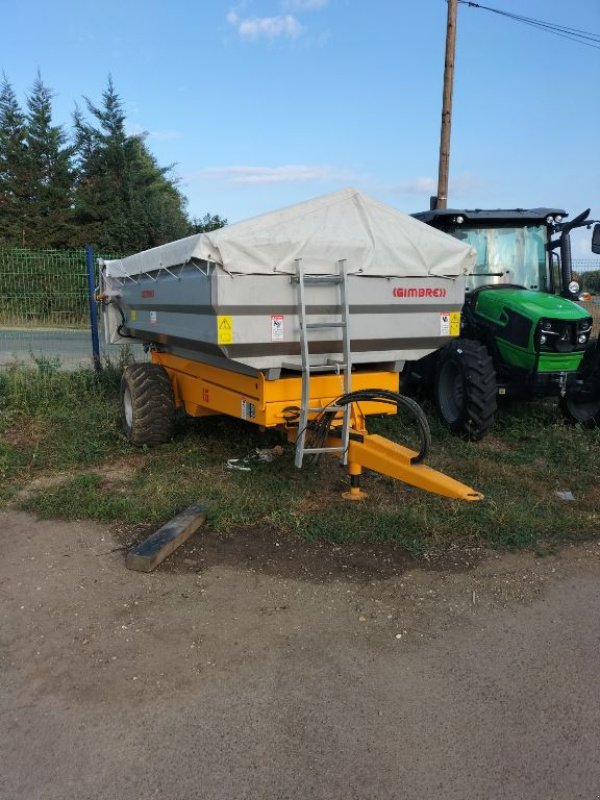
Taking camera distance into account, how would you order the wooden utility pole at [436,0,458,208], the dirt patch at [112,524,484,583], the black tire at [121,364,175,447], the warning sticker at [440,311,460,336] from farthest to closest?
the wooden utility pole at [436,0,458,208], the black tire at [121,364,175,447], the warning sticker at [440,311,460,336], the dirt patch at [112,524,484,583]

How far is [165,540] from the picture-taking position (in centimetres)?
431

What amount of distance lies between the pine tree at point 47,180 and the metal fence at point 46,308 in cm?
2055

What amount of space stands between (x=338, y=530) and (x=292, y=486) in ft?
2.94

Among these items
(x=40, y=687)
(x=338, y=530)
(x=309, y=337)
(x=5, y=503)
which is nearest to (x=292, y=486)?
(x=338, y=530)

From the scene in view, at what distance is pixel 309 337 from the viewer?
4879 mm

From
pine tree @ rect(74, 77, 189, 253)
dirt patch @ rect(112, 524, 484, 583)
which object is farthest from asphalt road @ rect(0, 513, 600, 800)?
pine tree @ rect(74, 77, 189, 253)

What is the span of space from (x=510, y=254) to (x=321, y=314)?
3.98 metres

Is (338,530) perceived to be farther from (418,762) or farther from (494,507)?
(418,762)

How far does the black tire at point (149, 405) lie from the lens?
6.37m

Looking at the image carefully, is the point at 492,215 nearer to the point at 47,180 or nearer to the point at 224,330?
the point at 224,330

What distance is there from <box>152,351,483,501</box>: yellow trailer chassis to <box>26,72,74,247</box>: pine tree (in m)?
25.4

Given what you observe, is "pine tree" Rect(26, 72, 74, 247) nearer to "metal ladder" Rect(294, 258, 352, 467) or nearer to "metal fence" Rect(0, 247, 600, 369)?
"metal fence" Rect(0, 247, 600, 369)

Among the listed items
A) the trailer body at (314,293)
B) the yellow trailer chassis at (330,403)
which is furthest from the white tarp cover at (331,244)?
the yellow trailer chassis at (330,403)

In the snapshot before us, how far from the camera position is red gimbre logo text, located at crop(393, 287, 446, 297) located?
521 cm
